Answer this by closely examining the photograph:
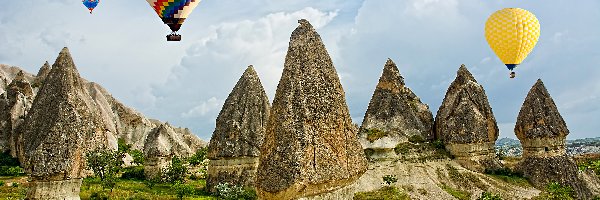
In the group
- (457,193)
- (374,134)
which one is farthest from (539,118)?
(374,134)

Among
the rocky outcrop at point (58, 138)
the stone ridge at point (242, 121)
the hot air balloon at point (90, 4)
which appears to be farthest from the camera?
the hot air balloon at point (90, 4)

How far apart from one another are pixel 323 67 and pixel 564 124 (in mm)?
38847

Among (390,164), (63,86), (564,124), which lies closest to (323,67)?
(63,86)

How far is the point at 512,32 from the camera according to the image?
38.3 metres

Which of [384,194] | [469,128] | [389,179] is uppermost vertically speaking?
[469,128]

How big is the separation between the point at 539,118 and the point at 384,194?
19189 millimetres

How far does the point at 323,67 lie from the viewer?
22844mm

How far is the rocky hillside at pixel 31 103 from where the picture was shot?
181 ft

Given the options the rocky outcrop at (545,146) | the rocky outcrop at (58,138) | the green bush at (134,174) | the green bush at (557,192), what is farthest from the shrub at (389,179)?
the rocky outcrop at (58,138)

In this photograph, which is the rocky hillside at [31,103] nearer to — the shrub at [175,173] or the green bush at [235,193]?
the shrub at [175,173]

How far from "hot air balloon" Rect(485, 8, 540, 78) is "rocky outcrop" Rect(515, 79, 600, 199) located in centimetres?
1559

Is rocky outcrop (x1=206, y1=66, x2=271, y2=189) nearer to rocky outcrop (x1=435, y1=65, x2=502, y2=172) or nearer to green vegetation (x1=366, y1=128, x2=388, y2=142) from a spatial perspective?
green vegetation (x1=366, y1=128, x2=388, y2=142)

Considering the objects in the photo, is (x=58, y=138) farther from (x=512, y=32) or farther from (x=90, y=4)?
(x=512, y=32)

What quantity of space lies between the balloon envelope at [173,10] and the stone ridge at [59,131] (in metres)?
7.32
